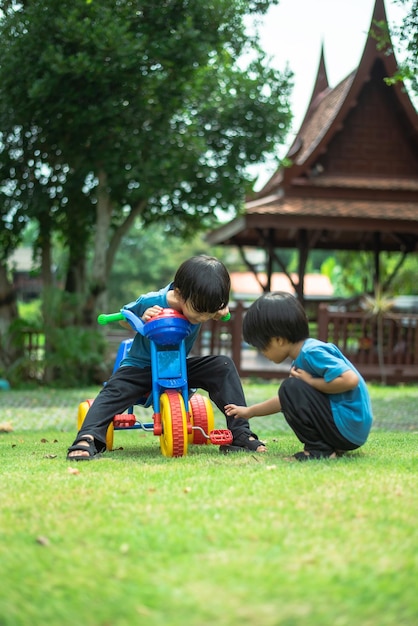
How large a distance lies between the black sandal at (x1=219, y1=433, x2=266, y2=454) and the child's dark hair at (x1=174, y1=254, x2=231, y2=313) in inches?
32.3

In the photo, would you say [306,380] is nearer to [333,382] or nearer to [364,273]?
[333,382]

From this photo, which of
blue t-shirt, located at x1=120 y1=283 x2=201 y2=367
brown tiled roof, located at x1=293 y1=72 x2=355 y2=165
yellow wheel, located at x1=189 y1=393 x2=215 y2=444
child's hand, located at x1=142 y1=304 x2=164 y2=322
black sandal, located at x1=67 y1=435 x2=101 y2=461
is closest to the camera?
black sandal, located at x1=67 y1=435 x2=101 y2=461

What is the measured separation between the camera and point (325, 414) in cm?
446

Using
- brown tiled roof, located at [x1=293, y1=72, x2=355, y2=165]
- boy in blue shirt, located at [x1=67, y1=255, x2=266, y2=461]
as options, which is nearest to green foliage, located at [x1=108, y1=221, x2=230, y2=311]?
brown tiled roof, located at [x1=293, y1=72, x2=355, y2=165]

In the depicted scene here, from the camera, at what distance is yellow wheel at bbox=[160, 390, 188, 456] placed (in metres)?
4.88

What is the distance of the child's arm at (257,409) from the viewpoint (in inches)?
182

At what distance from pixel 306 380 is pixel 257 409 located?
405 mm

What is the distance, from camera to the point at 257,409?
4.70 metres

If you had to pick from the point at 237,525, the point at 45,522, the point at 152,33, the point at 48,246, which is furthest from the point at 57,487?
the point at 48,246

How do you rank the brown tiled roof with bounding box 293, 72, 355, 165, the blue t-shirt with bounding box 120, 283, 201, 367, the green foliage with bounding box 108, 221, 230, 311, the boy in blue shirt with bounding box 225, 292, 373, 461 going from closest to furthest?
the boy in blue shirt with bounding box 225, 292, 373, 461 < the blue t-shirt with bounding box 120, 283, 201, 367 < the brown tiled roof with bounding box 293, 72, 355, 165 < the green foliage with bounding box 108, 221, 230, 311

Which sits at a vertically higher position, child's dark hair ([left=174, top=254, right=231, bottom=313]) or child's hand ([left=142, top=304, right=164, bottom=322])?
child's dark hair ([left=174, top=254, right=231, bottom=313])

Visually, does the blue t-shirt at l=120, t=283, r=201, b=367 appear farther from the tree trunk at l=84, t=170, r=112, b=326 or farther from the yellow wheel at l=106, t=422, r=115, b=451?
the tree trunk at l=84, t=170, r=112, b=326

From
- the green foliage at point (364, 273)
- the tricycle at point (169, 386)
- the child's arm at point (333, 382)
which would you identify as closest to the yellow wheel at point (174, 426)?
the tricycle at point (169, 386)

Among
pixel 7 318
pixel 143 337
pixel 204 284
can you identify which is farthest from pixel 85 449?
pixel 7 318
